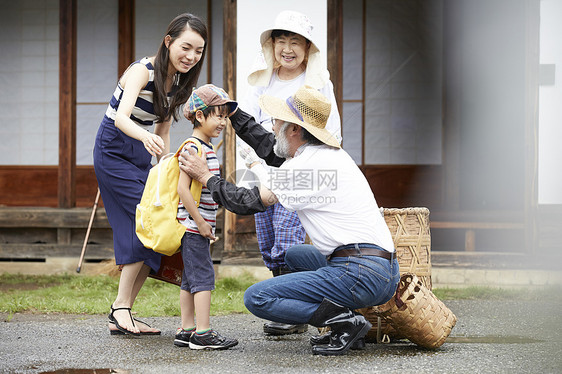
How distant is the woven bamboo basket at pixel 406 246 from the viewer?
3521 mm

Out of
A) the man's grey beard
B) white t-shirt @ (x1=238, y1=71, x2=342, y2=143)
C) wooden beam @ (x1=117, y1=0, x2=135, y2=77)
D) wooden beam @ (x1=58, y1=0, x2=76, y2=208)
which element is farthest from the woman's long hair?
wooden beam @ (x1=117, y1=0, x2=135, y2=77)

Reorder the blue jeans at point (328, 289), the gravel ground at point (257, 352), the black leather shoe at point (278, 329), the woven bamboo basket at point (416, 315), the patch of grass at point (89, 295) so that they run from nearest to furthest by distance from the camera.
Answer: the gravel ground at point (257, 352) < the blue jeans at point (328, 289) < the woven bamboo basket at point (416, 315) < the black leather shoe at point (278, 329) < the patch of grass at point (89, 295)

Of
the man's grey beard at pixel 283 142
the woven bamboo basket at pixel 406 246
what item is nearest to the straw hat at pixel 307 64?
the man's grey beard at pixel 283 142

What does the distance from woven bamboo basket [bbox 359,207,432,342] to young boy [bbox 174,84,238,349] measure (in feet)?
2.41

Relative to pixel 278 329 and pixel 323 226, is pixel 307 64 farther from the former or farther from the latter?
pixel 278 329

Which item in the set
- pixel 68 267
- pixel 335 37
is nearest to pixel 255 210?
pixel 335 37

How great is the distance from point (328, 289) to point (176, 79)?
1.52m

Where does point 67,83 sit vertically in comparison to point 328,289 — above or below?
above

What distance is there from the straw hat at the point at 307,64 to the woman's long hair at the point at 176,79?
13.4 inches

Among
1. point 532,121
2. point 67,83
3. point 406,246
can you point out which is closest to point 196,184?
point 406,246

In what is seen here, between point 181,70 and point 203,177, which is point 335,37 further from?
point 203,177

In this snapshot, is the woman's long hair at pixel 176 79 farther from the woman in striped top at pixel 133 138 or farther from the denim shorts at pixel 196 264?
the denim shorts at pixel 196 264

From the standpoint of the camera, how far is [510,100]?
845 centimetres

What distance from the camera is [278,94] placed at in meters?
3.93
